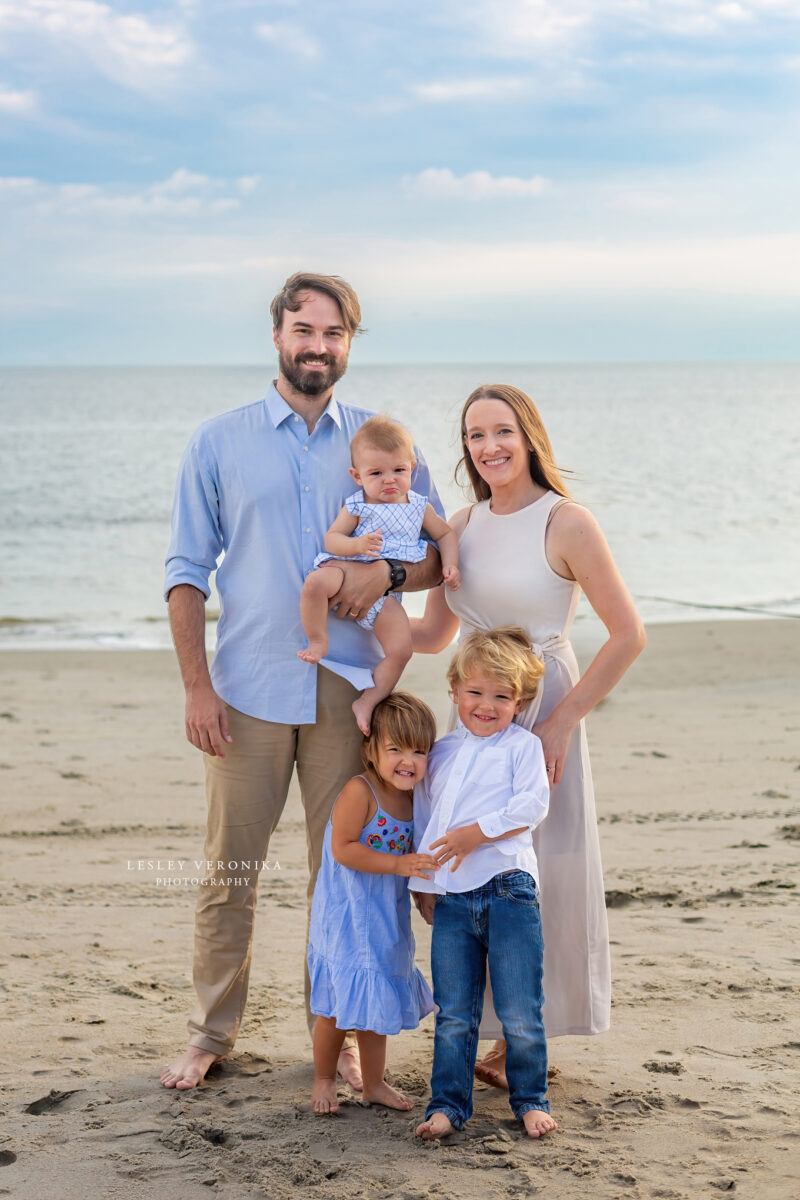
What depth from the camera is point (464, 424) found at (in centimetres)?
326

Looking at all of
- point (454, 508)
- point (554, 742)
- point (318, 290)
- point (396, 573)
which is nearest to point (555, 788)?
point (554, 742)

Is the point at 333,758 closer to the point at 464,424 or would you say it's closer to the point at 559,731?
the point at 559,731

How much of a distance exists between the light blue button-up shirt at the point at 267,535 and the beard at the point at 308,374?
0.07m

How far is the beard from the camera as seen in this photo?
129 inches

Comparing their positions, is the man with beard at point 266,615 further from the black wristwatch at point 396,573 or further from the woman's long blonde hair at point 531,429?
the woman's long blonde hair at point 531,429

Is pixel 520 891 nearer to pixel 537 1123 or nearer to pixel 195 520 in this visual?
pixel 537 1123

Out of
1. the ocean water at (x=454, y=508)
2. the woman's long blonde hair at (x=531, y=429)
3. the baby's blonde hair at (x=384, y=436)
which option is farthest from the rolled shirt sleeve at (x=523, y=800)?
the ocean water at (x=454, y=508)

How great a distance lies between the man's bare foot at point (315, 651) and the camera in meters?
3.13

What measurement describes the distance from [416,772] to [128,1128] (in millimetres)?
1281

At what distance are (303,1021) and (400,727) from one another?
1.51 meters

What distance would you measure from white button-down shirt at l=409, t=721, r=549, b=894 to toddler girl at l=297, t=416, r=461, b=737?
1.10 ft

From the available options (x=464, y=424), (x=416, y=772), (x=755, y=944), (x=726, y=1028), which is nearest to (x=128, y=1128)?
(x=416, y=772)

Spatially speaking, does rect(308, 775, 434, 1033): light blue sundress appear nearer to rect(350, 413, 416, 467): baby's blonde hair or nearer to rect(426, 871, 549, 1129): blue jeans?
rect(426, 871, 549, 1129): blue jeans

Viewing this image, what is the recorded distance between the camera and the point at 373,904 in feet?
10.0
